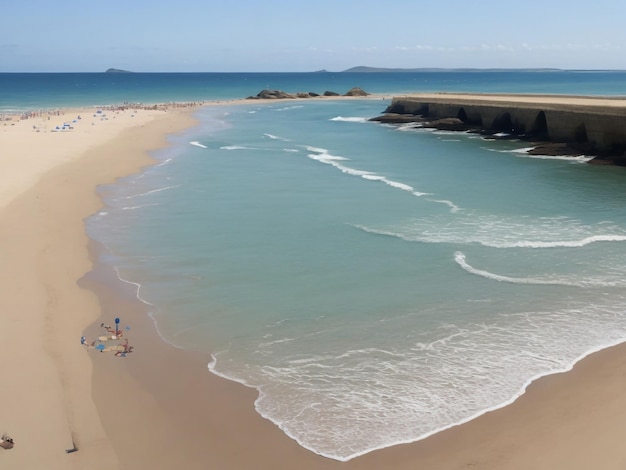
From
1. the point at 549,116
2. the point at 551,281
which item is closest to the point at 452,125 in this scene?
the point at 549,116

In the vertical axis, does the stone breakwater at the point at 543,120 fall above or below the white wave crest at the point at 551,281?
above

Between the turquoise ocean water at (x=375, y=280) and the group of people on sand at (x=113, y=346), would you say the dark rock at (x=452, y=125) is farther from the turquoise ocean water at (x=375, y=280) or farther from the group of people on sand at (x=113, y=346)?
the group of people on sand at (x=113, y=346)

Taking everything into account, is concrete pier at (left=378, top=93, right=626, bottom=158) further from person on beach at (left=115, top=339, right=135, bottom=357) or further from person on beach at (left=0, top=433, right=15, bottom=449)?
person on beach at (left=0, top=433, right=15, bottom=449)

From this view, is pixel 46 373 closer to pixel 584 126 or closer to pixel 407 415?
pixel 407 415

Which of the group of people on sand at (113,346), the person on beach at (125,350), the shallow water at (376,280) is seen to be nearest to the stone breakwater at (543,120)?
the shallow water at (376,280)

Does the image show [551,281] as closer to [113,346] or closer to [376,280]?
[376,280]

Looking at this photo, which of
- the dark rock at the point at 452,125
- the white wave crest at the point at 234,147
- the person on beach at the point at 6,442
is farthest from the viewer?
the dark rock at the point at 452,125
